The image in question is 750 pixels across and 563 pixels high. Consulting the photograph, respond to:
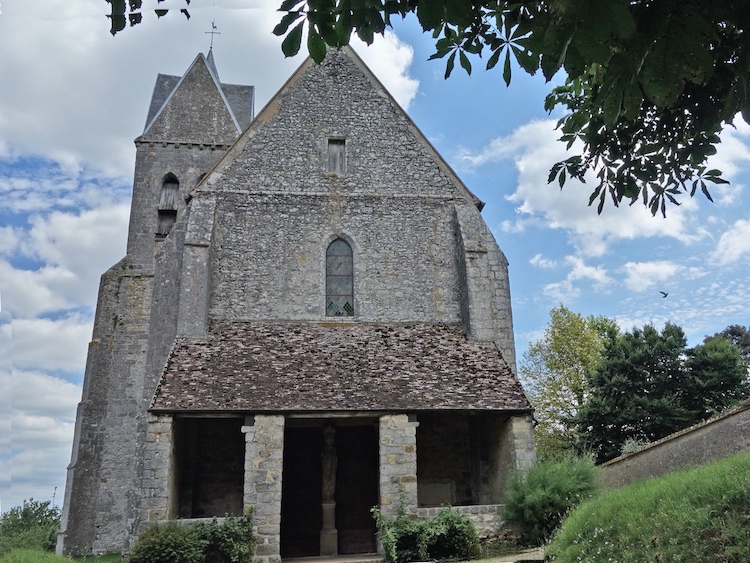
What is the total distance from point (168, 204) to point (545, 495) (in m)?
16.7

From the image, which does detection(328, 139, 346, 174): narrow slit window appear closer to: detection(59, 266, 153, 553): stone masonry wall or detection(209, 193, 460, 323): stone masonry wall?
detection(209, 193, 460, 323): stone masonry wall

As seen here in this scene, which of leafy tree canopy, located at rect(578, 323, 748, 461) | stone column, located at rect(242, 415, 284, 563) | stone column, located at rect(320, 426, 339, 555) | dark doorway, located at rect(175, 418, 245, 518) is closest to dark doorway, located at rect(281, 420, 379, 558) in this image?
stone column, located at rect(320, 426, 339, 555)

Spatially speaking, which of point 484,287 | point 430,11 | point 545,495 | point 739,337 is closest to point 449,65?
point 430,11

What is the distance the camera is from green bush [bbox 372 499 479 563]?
11055mm

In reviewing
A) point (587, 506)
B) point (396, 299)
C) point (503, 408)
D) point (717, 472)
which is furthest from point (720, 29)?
point (396, 299)

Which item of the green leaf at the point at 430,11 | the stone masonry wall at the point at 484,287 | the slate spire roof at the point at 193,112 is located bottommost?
the green leaf at the point at 430,11

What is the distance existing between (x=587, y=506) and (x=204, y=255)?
34.1 ft

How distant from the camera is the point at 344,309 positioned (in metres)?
16.3

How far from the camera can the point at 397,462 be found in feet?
40.5

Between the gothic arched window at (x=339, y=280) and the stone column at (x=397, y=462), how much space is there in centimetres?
431

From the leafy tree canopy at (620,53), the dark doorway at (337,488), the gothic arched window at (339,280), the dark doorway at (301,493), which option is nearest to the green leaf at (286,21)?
the leafy tree canopy at (620,53)

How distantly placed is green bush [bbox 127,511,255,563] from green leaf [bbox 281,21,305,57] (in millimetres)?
9440

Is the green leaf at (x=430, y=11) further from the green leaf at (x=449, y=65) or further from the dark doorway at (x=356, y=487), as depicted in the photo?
the dark doorway at (x=356, y=487)

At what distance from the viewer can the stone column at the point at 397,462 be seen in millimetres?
12078
